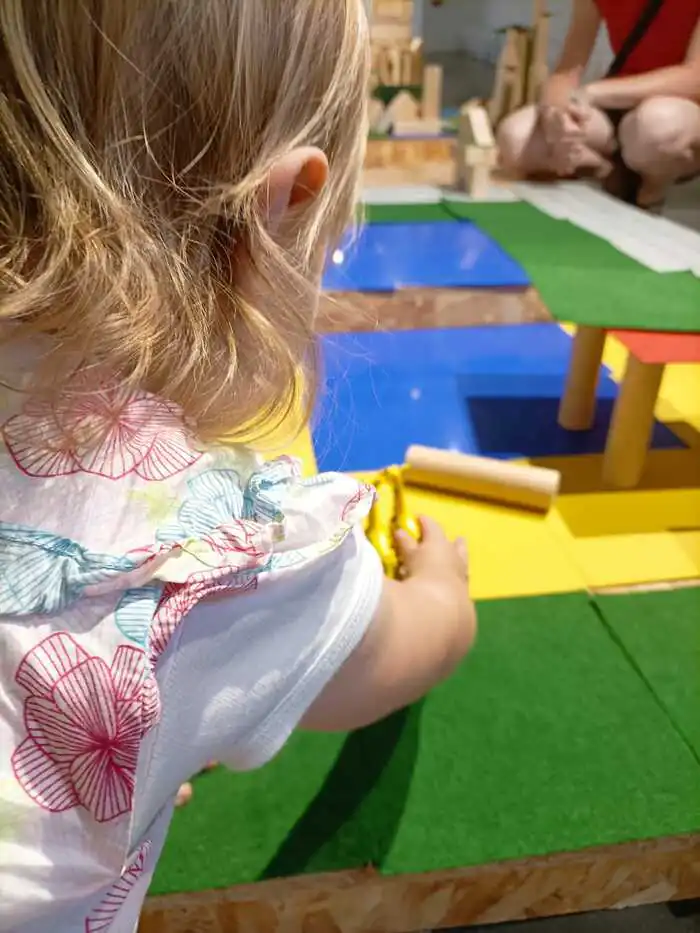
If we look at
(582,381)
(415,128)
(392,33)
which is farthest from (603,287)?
(392,33)

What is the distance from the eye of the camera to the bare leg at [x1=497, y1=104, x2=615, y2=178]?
229cm

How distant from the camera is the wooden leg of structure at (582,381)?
108cm

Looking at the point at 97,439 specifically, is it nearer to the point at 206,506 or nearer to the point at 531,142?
the point at 206,506

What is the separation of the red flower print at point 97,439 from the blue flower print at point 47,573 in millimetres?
35

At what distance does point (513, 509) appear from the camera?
3.15 feet

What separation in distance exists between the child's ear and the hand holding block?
549 millimetres

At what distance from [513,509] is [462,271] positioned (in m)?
0.75

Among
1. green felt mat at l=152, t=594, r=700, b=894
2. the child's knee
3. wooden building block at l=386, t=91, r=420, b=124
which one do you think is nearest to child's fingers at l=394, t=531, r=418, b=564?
green felt mat at l=152, t=594, r=700, b=894

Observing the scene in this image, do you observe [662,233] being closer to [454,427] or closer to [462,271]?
[462,271]

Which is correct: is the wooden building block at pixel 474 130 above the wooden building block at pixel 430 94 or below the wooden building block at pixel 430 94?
above

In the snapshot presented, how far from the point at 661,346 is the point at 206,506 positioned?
67cm

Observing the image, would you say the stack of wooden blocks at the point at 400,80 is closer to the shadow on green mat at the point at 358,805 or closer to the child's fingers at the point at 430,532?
the child's fingers at the point at 430,532

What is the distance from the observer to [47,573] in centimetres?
37

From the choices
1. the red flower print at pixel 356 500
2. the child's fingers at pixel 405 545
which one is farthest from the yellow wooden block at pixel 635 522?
the red flower print at pixel 356 500
